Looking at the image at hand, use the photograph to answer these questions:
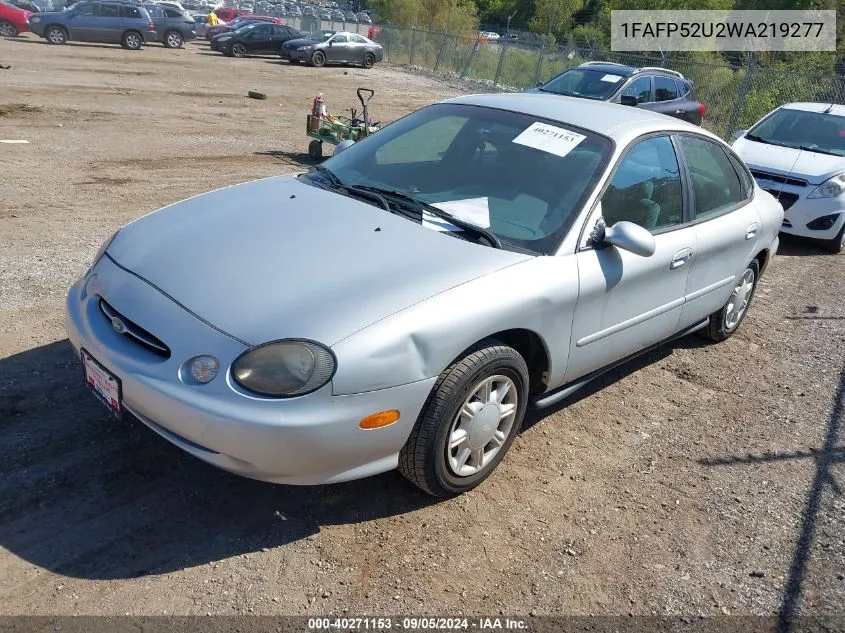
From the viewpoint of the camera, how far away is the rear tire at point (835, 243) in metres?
8.66

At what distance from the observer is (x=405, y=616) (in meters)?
2.79

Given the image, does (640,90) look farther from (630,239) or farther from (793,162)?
(630,239)

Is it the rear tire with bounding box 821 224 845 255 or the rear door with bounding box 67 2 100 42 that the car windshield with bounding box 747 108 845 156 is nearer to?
the rear tire with bounding box 821 224 845 255

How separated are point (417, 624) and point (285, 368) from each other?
1058 millimetres

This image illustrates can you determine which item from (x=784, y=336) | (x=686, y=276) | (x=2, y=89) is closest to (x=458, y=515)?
(x=686, y=276)

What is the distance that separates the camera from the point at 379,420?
292 cm

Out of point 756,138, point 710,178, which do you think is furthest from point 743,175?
point 756,138

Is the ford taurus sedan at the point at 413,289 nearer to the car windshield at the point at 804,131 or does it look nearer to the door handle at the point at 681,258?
the door handle at the point at 681,258

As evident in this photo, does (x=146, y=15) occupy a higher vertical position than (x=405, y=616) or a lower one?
higher

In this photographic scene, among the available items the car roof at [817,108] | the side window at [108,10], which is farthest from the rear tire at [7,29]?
the car roof at [817,108]

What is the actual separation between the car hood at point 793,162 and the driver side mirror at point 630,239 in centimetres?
588

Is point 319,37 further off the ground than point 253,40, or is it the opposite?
point 319,37

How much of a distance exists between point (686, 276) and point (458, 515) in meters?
2.09

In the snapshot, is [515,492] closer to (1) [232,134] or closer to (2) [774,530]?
(2) [774,530]
